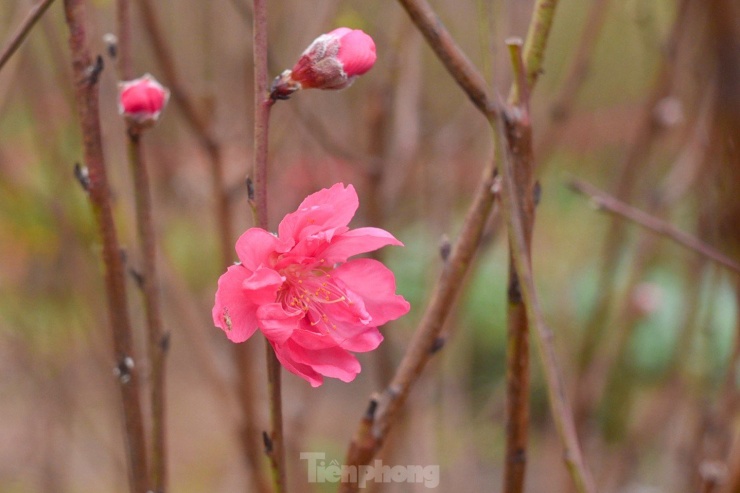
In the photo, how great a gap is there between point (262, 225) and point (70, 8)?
34 cm

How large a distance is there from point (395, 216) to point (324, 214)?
6.34 feet

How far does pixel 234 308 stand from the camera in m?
0.76

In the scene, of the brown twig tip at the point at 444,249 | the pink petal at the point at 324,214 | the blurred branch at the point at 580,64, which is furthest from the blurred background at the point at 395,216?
the pink petal at the point at 324,214

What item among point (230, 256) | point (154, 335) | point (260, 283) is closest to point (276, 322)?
point (260, 283)

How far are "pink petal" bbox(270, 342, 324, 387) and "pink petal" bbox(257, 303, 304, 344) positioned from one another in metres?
0.01

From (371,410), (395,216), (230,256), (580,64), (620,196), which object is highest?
(580,64)

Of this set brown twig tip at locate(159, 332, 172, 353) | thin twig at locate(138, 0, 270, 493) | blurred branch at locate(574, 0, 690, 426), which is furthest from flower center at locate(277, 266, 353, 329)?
blurred branch at locate(574, 0, 690, 426)

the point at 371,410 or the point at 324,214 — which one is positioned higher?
the point at 324,214

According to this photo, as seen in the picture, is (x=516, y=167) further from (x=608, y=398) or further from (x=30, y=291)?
(x=608, y=398)

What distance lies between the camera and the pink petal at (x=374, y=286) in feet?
2.73

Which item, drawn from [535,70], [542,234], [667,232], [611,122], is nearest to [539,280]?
[542,234]

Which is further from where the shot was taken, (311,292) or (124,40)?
(124,40)

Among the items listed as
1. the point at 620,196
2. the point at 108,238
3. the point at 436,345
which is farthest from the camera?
the point at 620,196

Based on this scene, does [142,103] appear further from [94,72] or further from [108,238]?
[108,238]
